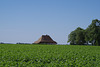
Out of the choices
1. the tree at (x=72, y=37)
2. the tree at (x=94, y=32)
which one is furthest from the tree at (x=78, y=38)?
the tree at (x=94, y=32)

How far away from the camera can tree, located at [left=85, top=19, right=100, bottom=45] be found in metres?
57.5

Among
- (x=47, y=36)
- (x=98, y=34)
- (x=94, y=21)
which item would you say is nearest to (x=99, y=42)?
(x=98, y=34)

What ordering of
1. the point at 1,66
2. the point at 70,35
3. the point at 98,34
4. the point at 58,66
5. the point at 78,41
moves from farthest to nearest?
the point at 70,35 → the point at 78,41 → the point at 98,34 → the point at 58,66 → the point at 1,66

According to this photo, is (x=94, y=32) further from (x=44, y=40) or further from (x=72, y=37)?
(x=44, y=40)

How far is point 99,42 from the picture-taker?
192ft

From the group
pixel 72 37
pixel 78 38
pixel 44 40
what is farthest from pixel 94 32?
pixel 44 40

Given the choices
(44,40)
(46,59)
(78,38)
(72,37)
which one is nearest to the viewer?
(46,59)

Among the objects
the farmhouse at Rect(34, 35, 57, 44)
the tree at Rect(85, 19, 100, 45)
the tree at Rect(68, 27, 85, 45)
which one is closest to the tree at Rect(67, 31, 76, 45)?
the tree at Rect(68, 27, 85, 45)

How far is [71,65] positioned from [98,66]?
1.72 m

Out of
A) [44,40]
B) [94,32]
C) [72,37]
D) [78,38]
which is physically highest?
[94,32]

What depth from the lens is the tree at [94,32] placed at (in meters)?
57.5

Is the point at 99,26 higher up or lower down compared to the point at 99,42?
higher up

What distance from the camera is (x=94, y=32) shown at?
57.7 meters

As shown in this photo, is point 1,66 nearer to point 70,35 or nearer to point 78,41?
point 78,41
